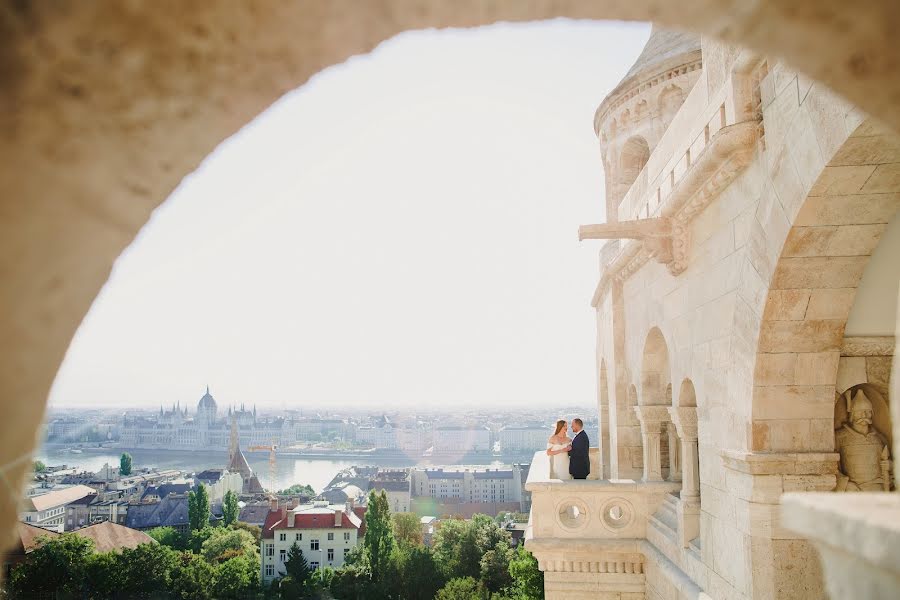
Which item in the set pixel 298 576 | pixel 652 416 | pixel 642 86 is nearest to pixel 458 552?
pixel 298 576

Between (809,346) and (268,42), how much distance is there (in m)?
4.05

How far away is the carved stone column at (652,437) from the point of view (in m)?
7.95

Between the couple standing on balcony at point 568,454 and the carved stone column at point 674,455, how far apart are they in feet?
3.17

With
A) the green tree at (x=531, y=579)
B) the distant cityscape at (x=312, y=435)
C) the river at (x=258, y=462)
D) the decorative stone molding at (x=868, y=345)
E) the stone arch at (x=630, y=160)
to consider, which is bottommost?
the river at (x=258, y=462)

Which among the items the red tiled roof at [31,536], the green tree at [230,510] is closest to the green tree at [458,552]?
the green tree at [230,510]

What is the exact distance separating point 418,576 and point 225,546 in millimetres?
16988

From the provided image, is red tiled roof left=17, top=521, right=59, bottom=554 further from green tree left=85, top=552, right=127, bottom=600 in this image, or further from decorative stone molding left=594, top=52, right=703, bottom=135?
decorative stone molding left=594, top=52, right=703, bottom=135

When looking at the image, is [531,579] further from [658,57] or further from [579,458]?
[658,57]

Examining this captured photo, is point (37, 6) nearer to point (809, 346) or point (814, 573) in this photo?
point (809, 346)

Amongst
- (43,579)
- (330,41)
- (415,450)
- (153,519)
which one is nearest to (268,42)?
(330,41)

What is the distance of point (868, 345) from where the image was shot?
443 cm

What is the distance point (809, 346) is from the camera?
4.34 metres

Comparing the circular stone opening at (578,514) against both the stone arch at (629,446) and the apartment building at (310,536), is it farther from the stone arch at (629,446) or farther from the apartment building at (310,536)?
the apartment building at (310,536)

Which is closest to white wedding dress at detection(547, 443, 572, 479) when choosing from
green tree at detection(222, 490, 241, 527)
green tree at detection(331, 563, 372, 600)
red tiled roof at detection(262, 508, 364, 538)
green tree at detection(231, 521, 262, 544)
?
green tree at detection(331, 563, 372, 600)
